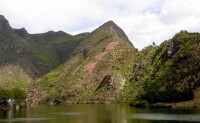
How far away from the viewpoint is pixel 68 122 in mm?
129625

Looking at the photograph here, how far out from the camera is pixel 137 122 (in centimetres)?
12131

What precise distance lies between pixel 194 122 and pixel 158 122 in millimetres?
11635

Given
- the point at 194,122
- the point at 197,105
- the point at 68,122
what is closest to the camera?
the point at 194,122

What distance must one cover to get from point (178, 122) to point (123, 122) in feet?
57.5

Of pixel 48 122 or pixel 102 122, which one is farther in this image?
pixel 48 122

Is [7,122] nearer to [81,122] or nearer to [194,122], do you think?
[81,122]

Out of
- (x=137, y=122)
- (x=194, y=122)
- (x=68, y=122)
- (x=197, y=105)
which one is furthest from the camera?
(x=197, y=105)

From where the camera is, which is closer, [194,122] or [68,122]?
[194,122]

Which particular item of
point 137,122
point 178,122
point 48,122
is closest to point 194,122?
point 178,122

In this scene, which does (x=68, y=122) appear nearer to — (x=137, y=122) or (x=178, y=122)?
(x=137, y=122)

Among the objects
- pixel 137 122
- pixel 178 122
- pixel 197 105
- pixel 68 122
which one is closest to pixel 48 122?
pixel 68 122

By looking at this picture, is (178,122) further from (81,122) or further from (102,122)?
(81,122)

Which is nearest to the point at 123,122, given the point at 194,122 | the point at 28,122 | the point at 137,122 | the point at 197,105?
the point at 137,122

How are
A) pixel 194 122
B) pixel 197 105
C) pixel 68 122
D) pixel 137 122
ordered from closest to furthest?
pixel 194 122, pixel 137 122, pixel 68 122, pixel 197 105
